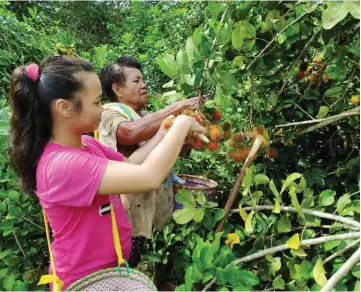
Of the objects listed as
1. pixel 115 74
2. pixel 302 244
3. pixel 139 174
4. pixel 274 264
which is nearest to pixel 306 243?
pixel 302 244

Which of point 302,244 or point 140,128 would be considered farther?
point 140,128

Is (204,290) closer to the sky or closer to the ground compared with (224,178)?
closer to the sky

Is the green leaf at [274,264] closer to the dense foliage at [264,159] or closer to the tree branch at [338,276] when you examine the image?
the dense foliage at [264,159]

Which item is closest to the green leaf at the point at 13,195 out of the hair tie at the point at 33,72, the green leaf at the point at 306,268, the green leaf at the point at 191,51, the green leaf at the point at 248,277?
the hair tie at the point at 33,72

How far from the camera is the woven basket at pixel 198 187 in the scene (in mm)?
1541

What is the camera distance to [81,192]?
3.34ft

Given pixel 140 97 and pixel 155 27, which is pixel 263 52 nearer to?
pixel 140 97

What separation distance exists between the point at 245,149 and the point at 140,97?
58 cm

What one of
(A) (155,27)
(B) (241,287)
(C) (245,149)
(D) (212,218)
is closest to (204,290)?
(B) (241,287)

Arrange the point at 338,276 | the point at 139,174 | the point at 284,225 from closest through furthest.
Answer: the point at 338,276, the point at 139,174, the point at 284,225

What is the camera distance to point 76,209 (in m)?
1.10

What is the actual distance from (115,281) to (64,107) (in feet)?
1.57

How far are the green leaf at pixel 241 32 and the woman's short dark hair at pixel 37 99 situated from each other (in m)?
0.42

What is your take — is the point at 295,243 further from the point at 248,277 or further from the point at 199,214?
the point at 199,214
